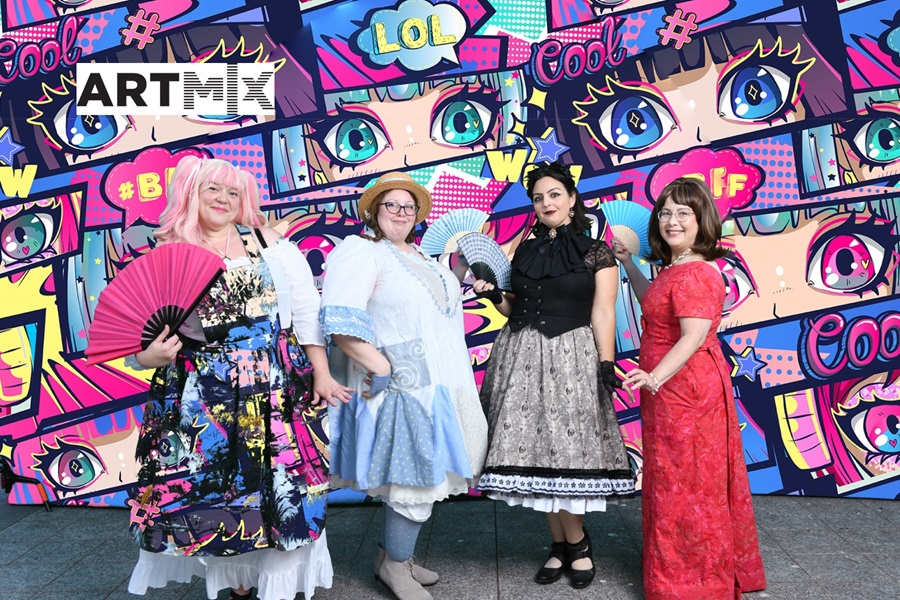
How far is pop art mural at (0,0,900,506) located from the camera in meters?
4.18

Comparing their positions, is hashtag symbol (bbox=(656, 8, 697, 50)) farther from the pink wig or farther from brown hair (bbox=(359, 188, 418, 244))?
the pink wig

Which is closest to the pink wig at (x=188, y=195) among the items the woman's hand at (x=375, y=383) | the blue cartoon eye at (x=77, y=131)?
the woman's hand at (x=375, y=383)

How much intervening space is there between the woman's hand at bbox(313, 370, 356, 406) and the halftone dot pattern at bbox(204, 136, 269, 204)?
172cm

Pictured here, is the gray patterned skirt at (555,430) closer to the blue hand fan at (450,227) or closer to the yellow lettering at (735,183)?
the blue hand fan at (450,227)

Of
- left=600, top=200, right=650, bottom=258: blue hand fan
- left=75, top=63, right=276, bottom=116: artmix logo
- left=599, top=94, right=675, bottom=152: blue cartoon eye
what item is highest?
left=75, top=63, right=276, bottom=116: artmix logo

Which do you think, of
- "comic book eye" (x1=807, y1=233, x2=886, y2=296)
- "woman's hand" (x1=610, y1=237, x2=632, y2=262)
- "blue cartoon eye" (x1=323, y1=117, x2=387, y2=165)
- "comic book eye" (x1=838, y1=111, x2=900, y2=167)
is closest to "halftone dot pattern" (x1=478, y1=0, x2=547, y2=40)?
"blue cartoon eye" (x1=323, y1=117, x2=387, y2=165)

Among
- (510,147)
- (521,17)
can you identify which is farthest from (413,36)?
(510,147)

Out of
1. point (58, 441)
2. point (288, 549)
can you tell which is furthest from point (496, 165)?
point (58, 441)

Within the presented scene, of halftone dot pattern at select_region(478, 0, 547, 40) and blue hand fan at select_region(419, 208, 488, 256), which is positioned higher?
halftone dot pattern at select_region(478, 0, 547, 40)

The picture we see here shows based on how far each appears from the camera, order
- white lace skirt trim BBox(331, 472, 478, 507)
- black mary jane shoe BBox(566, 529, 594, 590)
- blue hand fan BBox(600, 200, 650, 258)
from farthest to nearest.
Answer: blue hand fan BBox(600, 200, 650, 258) < black mary jane shoe BBox(566, 529, 594, 590) < white lace skirt trim BBox(331, 472, 478, 507)

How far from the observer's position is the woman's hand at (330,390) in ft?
9.13

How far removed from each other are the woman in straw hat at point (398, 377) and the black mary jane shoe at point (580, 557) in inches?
21.8

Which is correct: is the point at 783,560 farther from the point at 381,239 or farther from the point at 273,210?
the point at 273,210

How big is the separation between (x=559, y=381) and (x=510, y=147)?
66.0 inches
